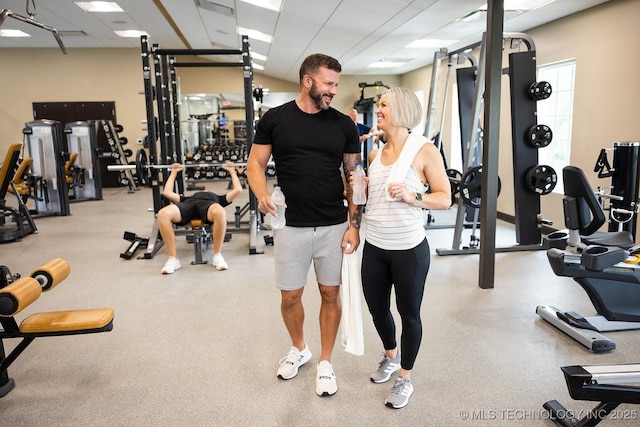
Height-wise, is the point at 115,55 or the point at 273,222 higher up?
the point at 115,55

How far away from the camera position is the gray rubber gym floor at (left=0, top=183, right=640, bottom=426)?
2.01 meters

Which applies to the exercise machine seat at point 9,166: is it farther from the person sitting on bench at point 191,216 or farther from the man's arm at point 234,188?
the man's arm at point 234,188

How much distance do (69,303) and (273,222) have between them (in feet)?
7.26

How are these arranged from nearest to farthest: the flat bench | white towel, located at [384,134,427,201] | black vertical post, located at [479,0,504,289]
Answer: white towel, located at [384,134,427,201] < black vertical post, located at [479,0,504,289] < the flat bench

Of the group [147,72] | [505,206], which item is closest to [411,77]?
[505,206]

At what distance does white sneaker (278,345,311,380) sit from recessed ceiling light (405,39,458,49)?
5417 millimetres

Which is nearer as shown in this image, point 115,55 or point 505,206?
point 505,206

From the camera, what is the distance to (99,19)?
8008 millimetres

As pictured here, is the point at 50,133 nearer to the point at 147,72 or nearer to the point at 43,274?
the point at 147,72

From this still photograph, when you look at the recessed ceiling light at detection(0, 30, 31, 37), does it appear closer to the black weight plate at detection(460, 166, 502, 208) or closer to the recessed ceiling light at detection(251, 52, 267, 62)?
the recessed ceiling light at detection(251, 52, 267, 62)

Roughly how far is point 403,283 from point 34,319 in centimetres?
163

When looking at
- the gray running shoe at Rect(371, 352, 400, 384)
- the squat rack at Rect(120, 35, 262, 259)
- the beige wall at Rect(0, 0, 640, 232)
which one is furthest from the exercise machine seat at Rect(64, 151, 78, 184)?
the gray running shoe at Rect(371, 352, 400, 384)

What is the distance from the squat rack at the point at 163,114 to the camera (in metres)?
4.62

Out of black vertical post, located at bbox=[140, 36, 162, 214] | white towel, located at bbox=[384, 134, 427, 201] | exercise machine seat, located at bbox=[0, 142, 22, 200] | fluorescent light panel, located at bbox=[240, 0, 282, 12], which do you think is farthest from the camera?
fluorescent light panel, located at bbox=[240, 0, 282, 12]
